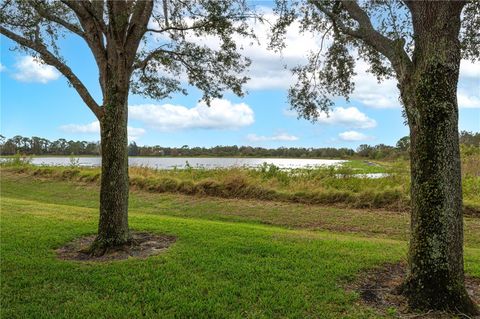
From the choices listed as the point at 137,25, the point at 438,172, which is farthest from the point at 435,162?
the point at 137,25

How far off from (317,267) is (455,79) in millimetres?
3196

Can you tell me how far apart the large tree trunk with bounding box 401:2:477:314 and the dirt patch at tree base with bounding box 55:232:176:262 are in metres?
4.28

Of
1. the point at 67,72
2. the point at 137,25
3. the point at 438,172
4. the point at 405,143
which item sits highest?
the point at 137,25

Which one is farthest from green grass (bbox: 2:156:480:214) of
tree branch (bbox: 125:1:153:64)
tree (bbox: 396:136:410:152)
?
tree branch (bbox: 125:1:153:64)

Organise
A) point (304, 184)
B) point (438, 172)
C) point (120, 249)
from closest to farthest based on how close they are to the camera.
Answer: point (438, 172) → point (120, 249) → point (304, 184)

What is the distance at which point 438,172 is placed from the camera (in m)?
4.48

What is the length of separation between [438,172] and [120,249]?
521 centimetres

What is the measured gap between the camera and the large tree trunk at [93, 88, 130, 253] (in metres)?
6.87

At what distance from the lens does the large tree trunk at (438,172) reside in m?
4.47

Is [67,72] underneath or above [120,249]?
above

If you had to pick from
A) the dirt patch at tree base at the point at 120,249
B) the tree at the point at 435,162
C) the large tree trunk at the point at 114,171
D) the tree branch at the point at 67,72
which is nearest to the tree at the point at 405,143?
the tree at the point at 435,162

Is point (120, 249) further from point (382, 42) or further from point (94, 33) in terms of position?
point (382, 42)

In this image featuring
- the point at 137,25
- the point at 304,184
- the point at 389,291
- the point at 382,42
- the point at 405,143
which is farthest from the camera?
the point at 304,184

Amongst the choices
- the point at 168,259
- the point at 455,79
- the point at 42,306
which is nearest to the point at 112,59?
the point at 168,259
